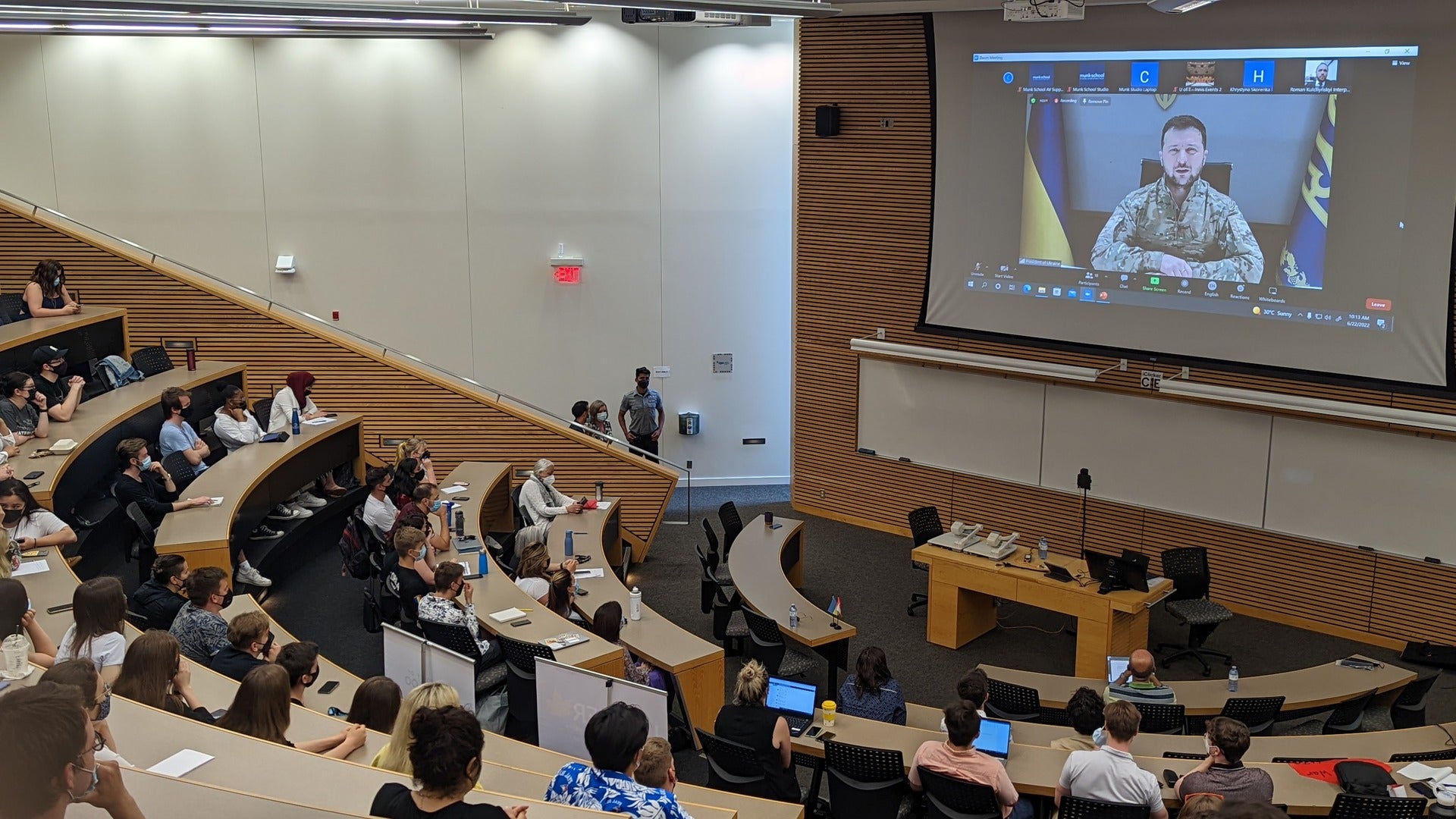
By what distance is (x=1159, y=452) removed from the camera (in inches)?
407

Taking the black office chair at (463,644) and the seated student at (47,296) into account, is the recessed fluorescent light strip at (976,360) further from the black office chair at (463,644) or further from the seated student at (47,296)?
the seated student at (47,296)

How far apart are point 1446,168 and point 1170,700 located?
4546mm

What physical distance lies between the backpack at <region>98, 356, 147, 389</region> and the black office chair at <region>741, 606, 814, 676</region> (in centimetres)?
621

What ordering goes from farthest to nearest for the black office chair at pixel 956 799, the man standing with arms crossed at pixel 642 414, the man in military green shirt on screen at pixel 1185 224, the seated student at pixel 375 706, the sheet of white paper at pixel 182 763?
the man standing with arms crossed at pixel 642 414 < the man in military green shirt on screen at pixel 1185 224 < the black office chair at pixel 956 799 < the seated student at pixel 375 706 < the sheet of white paper at pixel 182 763

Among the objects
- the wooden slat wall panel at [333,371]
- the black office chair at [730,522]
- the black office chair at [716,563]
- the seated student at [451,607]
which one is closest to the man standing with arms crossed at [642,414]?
the wooden slat wall panel at [333,371]

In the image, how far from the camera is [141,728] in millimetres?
4410

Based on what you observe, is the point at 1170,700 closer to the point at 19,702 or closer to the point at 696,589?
the point at 696,589

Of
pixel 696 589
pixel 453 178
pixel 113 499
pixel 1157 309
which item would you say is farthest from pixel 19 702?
pixel 453 178

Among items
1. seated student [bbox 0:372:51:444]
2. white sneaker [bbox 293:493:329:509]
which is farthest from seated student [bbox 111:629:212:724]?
white sneaker [bbox 293:493:329:509]

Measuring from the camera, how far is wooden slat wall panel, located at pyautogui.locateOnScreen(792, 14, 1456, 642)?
31.8 feet

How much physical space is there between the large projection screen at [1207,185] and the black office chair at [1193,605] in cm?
170

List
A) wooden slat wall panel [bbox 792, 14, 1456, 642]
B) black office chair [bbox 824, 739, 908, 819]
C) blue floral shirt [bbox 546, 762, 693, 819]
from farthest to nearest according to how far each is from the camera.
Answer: wooden slat wall panel [bbox 792, 14, 1456, 642]
black office chair [bbox 824, 739, 908, 819]
blue floral shirt [bbox 546, 762, 693, 819]

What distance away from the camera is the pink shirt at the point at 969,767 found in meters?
5.56

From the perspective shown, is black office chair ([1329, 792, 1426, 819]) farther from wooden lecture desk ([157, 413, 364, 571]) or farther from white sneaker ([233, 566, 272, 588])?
white sneaker ([233, 566, 272, 588])
